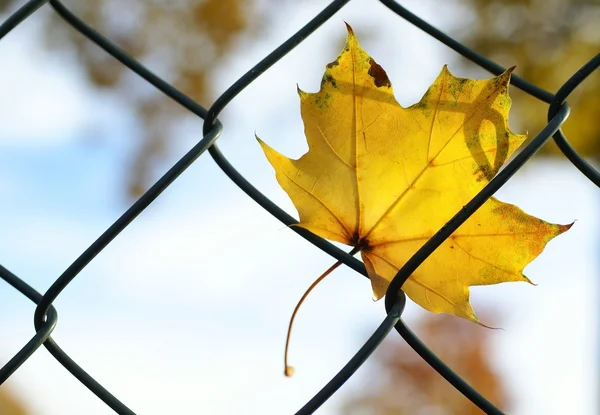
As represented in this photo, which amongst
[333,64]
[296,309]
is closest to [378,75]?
[333,64]

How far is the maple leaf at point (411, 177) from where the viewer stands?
569 mm

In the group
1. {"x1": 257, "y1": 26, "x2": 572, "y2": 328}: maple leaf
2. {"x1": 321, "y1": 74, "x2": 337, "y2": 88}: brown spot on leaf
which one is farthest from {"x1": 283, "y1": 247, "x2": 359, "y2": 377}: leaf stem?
{"x1": 321, "y1": 74, "x2": 337, "y2": 88}: brown spot on leaf

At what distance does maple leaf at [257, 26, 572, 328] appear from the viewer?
22.4 inches

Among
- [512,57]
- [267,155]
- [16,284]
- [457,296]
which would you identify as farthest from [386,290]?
[512,57]

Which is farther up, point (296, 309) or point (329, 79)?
point (329, 79)

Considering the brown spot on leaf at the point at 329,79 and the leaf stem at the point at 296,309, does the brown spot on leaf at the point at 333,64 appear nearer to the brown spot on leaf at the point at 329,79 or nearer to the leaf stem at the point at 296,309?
the brown spot on leaf at the point at 329,79

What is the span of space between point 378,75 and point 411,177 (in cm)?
12

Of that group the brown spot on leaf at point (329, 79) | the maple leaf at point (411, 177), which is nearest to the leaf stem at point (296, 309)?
the maple leaf at point (411, 177)

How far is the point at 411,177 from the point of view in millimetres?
625

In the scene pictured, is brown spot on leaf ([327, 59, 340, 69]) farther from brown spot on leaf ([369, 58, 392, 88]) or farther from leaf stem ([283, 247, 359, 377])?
leaf stem ([283, 247, 359, 377])

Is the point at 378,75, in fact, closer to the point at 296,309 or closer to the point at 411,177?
the point at 411,177

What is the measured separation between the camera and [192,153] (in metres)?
0.62

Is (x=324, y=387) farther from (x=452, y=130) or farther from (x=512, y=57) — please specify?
(x=512, y=57)

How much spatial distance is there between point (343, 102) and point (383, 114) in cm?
4
